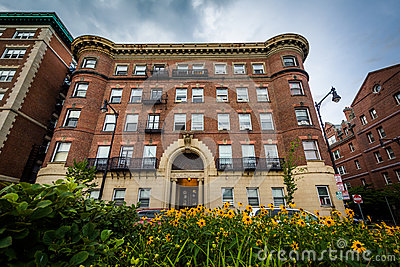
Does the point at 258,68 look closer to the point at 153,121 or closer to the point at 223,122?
the point at 223,122

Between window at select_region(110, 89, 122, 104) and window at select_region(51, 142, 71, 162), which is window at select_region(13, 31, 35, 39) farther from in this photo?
window at select_region(51, 142, 71, 162)

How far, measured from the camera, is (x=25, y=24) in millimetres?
25609

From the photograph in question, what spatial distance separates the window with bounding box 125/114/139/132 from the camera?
20.9m

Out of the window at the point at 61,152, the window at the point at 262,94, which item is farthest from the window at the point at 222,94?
the window at the point at 61,152

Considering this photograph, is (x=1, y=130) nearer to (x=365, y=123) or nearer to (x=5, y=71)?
(x=5, y=71)

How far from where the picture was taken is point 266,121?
21078 millimetres

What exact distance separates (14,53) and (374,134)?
55.3 metres

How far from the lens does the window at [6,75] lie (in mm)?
22016

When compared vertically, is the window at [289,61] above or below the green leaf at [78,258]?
above

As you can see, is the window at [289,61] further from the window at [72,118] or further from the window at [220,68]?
the window at [72,118]

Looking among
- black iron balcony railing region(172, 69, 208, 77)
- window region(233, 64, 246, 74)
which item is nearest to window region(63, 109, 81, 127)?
black iron balcony railing region(172, 69, 208, 77)

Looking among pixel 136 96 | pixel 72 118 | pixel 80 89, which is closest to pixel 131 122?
pixel 136 96

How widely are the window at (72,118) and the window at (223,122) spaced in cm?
1612

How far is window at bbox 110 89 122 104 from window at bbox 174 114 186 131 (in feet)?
25.2
